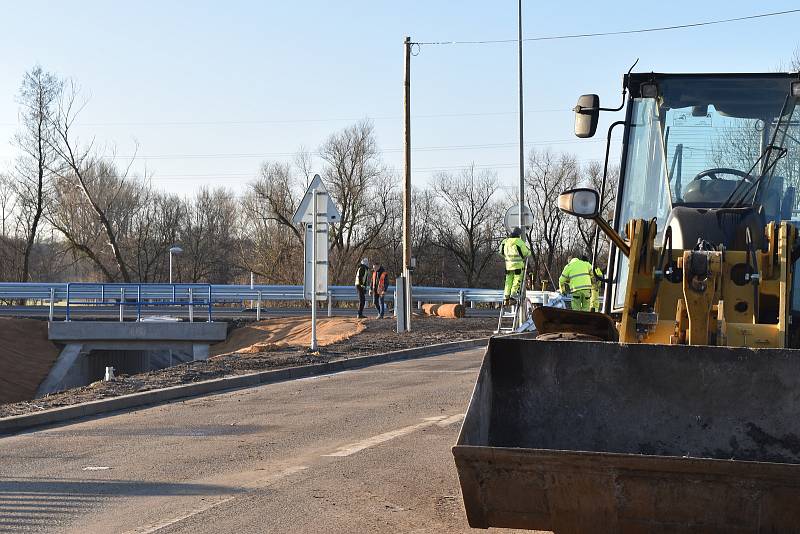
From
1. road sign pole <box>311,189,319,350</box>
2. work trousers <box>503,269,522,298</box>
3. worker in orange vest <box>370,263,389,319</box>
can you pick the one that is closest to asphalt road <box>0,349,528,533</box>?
road sign pole <box>311,189,319,350</box>

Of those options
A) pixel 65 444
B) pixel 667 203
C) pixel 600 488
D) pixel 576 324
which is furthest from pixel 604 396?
pixel 65 444

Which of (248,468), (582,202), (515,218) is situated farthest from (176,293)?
(582,202)

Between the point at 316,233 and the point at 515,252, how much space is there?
353cm

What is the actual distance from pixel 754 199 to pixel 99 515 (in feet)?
15.5

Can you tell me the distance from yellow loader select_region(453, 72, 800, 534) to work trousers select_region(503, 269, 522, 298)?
10939mm

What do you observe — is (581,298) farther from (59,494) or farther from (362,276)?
(362,276)

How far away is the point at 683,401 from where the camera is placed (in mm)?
5492

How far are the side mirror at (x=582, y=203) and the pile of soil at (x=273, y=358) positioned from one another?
292 inches

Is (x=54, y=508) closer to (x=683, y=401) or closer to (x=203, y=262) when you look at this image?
(x=683, y=401)

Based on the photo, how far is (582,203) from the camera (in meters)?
6.35

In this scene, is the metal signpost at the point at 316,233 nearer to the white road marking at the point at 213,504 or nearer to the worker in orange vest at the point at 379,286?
the white road marking at the point at 213,504

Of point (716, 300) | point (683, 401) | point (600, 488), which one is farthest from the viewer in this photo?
point (716, 300)

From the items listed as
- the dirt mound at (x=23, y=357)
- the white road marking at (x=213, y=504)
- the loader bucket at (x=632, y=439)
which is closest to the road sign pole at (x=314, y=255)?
the dirt mound at (x=23, y=357)

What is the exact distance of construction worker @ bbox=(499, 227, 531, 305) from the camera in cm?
1841
